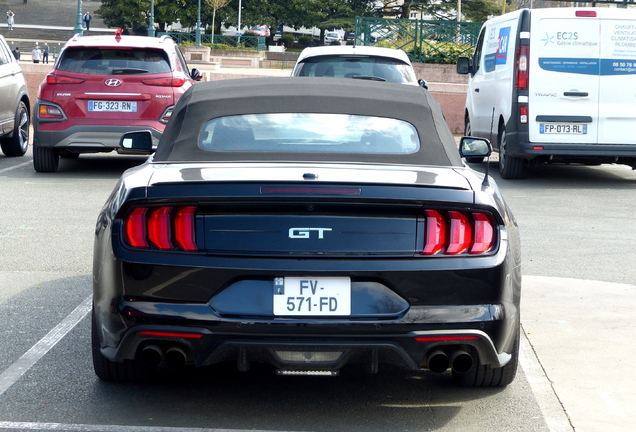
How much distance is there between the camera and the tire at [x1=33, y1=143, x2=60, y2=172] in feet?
40.5

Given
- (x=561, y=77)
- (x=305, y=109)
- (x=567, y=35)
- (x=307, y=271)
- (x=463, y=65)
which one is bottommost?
(x=307, y=271)

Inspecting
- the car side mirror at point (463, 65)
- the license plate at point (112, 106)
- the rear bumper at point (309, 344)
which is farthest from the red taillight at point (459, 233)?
the car side mirror at point (463, 65)

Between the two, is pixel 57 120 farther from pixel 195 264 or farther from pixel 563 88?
pixel 195 264

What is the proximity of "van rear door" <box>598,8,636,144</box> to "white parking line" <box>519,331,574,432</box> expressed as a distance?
302 inches

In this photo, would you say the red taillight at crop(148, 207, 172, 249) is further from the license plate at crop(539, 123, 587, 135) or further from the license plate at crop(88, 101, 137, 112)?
the license plate at crop(539, 123, 587, 135)

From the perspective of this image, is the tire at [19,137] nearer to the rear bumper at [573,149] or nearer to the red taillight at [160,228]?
the rear bumper at [573,149]

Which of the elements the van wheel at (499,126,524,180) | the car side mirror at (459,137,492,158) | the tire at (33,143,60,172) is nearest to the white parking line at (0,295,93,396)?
the car side mirror at (459,137,492,158)

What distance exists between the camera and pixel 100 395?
445 cm

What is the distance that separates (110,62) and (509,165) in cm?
526

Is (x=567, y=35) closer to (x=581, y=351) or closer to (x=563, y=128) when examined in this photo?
(x=563, y=128)

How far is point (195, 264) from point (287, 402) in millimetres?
890

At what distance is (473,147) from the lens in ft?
18.4

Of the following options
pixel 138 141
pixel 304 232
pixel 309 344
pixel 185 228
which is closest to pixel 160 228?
pixel 185 228

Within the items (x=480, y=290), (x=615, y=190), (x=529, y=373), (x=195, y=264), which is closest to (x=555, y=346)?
(x=529, y=373)
